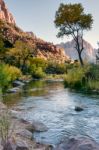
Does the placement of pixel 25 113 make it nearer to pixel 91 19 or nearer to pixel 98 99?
pixel 98 99

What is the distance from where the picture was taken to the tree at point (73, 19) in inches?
1592

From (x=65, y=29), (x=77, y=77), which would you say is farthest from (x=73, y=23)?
(x=77, y=77)

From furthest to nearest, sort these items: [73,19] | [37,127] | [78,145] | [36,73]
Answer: [36,73]
[73,19]
[37,127]
[78,145]

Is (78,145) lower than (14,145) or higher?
lower

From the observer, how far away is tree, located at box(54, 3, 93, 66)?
4044 centimetres

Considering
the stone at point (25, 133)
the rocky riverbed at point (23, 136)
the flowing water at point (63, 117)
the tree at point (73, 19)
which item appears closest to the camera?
the rocky riverbed at point (23, 136)

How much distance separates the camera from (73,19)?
4038 centimetres

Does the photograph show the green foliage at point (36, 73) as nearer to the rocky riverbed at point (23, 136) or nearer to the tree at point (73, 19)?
the tree at point (73, 19)

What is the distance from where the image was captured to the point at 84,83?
31000mm

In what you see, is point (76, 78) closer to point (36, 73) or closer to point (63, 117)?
point (63, 117)

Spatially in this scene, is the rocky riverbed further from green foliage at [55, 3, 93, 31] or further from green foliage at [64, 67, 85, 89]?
green foliage at [55, 3, 93, 31]

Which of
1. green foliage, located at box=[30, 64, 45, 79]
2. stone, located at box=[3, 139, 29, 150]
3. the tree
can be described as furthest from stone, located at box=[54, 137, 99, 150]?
green foliage, located at box=[30, 64, 45, 79]

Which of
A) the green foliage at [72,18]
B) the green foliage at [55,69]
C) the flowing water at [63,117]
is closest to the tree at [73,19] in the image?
the green foliage at [72,18]

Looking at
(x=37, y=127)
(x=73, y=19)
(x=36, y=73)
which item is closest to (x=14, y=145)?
(x=37, y=127)
